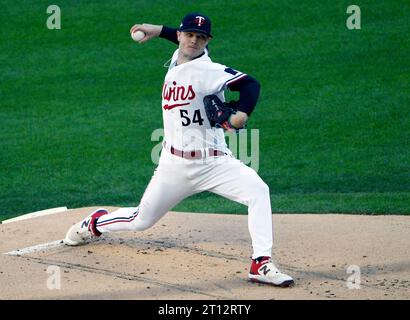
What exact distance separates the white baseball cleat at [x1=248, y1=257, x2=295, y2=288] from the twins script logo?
3.68ft

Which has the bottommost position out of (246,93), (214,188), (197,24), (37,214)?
(37,214)

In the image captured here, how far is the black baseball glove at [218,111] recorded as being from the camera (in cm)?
601

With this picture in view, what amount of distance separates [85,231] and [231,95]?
5000mm

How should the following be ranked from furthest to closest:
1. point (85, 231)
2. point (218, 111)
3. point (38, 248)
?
point (38, 248)
point (85, 231)
point (218, 111)

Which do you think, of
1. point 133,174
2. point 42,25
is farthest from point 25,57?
point 133,174

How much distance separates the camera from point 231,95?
11.6 m

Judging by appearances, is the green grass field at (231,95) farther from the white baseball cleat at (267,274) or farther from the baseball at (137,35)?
the baseball at (137,35)

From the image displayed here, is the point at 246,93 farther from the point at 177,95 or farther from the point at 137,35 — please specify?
the point at 137,35

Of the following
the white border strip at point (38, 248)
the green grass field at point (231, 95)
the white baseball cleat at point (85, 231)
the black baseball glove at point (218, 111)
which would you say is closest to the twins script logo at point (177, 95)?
the black baseball glove at point (218, 111)

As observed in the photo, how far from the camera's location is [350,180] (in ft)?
30.6

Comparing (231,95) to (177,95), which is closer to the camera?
(177,95)

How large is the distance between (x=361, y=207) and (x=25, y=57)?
19.6 feet

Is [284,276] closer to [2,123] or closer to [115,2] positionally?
[2,123]

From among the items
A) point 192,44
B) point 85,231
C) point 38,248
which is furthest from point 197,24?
point 38,248
